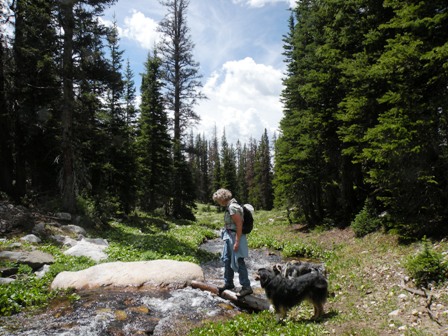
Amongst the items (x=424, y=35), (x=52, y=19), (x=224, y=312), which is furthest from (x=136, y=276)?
(x=52, y=19)

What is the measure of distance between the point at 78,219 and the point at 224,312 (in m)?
11.3

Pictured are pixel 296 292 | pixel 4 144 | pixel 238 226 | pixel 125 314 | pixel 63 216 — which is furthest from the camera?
pixel 4 144

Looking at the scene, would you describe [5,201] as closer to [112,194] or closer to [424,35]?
[112,194]

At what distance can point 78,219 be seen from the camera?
1566cm

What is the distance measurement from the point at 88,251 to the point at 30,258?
2137 millimetres

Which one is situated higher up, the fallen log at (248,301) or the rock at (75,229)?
the rock at (75,229)

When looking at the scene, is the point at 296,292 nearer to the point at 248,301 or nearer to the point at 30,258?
the point at 248,301

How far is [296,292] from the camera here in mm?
6184

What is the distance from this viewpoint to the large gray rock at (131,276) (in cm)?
850

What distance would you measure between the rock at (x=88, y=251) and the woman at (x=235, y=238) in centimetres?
569

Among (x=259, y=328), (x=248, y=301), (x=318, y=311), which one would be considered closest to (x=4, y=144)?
(x=248, y=301)

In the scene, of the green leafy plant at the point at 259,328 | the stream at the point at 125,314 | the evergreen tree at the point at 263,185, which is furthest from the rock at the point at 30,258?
the evergreen tree at the point at 263,185

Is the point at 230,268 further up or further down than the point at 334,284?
further up

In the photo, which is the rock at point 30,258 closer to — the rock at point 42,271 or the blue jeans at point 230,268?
the rock at point 42,271
